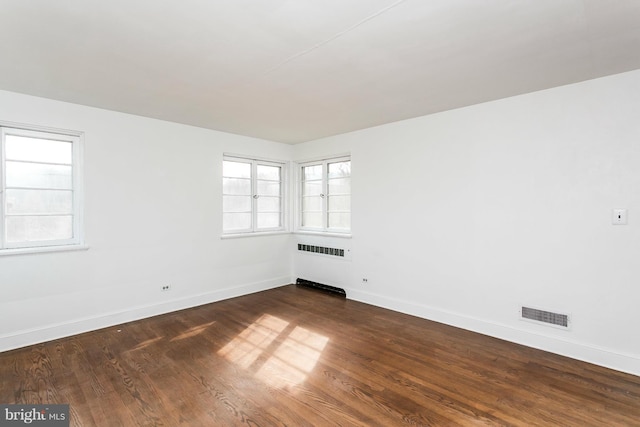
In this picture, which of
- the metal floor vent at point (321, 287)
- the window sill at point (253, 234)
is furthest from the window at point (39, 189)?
the metal floor vent at point (321, 287)

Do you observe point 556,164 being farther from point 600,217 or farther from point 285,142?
point 285,142

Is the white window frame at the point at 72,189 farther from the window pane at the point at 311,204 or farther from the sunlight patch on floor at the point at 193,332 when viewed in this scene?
the window pane at the point at 311,204

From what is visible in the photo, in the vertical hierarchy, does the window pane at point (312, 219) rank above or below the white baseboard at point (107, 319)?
above

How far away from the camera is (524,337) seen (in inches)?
123

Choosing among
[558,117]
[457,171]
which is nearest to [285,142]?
[457,171]

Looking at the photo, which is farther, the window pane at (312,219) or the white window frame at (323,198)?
the window pane at (312,219)

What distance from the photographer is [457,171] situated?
11.8 ft

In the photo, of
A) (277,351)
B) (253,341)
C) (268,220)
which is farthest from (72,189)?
(277,351)

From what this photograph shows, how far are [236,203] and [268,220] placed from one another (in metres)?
0.71

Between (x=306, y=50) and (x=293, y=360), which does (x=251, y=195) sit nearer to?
(x=293, y=360)

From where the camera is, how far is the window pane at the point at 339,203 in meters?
4.89

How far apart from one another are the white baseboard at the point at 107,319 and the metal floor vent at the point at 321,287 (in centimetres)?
87

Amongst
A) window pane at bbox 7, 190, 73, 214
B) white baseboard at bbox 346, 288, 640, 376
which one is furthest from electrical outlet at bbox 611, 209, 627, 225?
window pane at bbox 7, 190, 73, 214

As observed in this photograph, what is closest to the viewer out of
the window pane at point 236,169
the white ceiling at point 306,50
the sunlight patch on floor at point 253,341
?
the white ceiling at point 306,50
